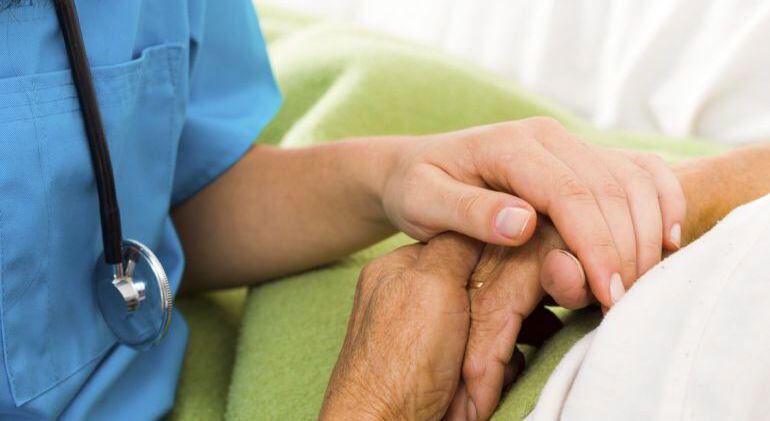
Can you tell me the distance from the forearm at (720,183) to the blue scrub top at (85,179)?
441 mm

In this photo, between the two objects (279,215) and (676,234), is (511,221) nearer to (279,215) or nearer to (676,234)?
(676,234)

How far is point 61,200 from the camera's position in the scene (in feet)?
2.21

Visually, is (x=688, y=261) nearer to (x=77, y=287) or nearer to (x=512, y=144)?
(x=512, y=144)

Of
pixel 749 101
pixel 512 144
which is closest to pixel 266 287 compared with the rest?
pixel 512 144

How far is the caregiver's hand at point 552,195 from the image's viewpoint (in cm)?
60

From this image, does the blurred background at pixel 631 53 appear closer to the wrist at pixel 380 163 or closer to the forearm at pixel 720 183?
the forearm at pixel 720 183

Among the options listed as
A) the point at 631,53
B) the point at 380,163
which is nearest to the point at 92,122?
the point at 380,163

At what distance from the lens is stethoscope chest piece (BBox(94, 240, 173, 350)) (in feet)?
2.24

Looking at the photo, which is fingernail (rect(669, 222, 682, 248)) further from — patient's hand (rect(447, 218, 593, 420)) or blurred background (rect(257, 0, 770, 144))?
blurred background (rect(257, 0, 770, 144))

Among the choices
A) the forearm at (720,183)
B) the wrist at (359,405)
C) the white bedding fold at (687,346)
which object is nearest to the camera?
the white bedding fold at (687,346)

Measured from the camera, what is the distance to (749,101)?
1398 mm

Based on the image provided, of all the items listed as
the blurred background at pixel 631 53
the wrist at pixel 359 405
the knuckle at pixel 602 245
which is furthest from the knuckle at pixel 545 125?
the blurred background at pixel 631 53

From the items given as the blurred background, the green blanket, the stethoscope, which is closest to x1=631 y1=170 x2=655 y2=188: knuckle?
the green blanket

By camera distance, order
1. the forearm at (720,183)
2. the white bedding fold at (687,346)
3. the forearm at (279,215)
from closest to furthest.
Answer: the white bedding fold at (687,346) → the forearm at (720,183) → the forearm at (279,215)
